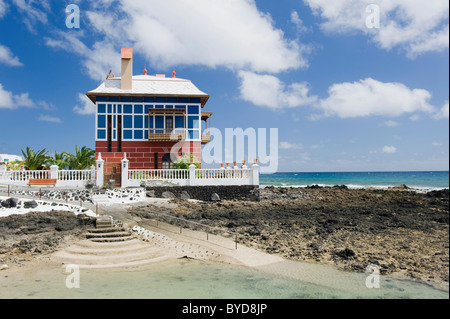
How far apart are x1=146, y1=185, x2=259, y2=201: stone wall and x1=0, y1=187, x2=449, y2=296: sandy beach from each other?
6.18 feet

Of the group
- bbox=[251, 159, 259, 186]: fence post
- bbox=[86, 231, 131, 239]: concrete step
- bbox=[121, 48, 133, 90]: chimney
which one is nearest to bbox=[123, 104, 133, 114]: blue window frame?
bbox=[121, 48, 133, 90]: chimney

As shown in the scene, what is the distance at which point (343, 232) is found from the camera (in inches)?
572

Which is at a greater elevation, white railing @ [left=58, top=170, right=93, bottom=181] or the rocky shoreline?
white railing @ [left=58, top=170, right=93, bottom=181]

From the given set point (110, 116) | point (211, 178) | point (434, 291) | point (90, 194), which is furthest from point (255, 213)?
point (110, 116)

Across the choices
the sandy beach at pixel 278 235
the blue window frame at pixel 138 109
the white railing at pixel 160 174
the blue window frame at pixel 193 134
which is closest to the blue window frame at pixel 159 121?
the blue window frame at pixel 138 109

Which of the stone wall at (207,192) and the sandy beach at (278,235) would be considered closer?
the sandy beach at (278,235)

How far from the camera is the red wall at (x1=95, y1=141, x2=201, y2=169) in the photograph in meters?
26.6

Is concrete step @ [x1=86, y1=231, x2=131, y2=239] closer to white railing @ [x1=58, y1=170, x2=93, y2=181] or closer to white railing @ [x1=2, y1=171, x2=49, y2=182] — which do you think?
white railing @ [x1=58, y1=170, x2=93, y2=181]

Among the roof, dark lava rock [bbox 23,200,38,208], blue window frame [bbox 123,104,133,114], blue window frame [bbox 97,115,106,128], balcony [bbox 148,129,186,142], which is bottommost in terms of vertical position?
dark lava rock [bbox 23,200,38,208]

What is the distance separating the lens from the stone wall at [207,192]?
22.0 metres

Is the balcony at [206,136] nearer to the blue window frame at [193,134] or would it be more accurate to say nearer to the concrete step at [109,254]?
the blue window frame at [193,134]

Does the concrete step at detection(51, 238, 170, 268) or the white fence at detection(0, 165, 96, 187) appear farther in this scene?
the white fence at detection(0, 165, 96, 187)

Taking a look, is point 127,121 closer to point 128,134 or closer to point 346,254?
point 128,134

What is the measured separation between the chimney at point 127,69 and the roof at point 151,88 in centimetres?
46
